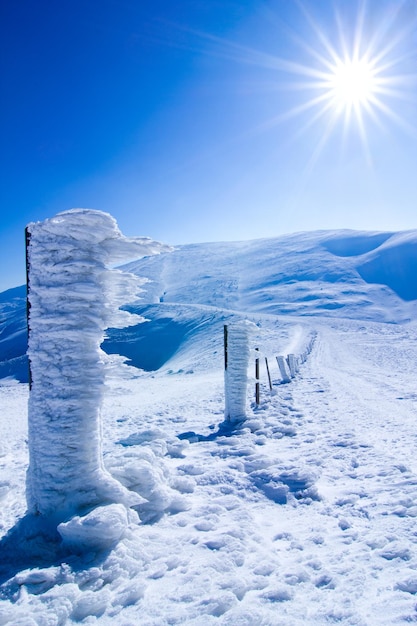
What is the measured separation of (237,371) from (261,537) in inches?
240

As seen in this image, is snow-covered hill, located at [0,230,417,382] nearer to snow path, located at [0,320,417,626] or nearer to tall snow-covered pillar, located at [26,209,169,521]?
snow path, located at [0,320,417,626]

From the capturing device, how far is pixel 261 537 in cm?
464

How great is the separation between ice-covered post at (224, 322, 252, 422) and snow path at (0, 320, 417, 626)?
56 centimetres

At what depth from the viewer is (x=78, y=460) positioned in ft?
15.8

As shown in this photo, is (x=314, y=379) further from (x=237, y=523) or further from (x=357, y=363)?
(x=237, y=523)

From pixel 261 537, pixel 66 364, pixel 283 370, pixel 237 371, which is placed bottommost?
pixel 261 537

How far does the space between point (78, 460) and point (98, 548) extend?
3.59ft

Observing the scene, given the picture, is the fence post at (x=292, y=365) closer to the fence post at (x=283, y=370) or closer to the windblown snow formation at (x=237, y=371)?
the fence post at (x=283, y=370)

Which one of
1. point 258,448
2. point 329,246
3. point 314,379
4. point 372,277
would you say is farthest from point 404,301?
point 258,448

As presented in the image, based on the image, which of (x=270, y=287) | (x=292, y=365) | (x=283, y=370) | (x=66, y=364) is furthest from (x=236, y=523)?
(x=270, y=287)

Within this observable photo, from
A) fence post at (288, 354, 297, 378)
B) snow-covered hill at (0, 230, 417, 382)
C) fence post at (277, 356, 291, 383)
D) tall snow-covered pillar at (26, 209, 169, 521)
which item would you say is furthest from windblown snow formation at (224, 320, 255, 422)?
snow-covered hill at (0, 230, 417, 382)

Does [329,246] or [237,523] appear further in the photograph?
[329,246]

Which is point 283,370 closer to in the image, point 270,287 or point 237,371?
point 237,371

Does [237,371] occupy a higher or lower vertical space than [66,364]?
lower
